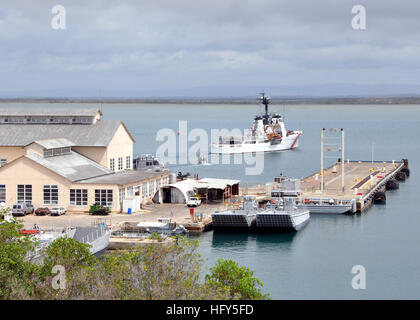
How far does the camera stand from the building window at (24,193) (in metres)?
52.5

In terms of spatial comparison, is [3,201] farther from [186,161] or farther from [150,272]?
[186,161]

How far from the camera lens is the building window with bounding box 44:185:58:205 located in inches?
2056

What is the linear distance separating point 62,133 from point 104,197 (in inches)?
467

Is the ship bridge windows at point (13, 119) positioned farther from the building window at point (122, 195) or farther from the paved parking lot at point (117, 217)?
the building window at point (122, 195)

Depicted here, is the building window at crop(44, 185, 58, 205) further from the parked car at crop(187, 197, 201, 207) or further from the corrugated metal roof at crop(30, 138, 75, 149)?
the parked car at crop(187, 197, 201, 207)

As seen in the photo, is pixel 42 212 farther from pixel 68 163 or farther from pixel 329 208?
pixel 329 208

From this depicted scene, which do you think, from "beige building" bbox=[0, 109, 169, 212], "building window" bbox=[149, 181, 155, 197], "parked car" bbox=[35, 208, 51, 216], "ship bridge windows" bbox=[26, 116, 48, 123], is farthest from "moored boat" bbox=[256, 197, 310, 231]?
"ship bridge windows" bbox=[26, 116, 48, 123]

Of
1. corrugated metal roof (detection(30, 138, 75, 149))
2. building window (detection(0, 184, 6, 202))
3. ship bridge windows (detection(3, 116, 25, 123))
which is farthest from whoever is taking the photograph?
ship bridge windows (detection(3, 116, 25, 123))

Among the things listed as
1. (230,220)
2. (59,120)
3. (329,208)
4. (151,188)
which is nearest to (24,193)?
(151,188)

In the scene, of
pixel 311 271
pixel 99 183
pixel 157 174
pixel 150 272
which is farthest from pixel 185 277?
pixel 157 174

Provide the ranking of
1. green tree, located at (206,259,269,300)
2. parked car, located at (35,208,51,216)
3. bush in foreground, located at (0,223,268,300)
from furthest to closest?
parked car, located at (35,208,51,216) < green tree, located at (206,259,269,300) < bush in foreground, located at (0,223,268,300)

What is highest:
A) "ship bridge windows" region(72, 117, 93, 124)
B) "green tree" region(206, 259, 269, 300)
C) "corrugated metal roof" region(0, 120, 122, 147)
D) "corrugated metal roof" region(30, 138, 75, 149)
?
"ship bridge windows" region(72, 117, 93, 124)

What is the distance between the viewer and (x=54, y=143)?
186 feet

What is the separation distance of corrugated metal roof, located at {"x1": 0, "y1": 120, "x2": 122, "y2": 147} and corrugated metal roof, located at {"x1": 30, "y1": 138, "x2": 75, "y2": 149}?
4.57 feet
